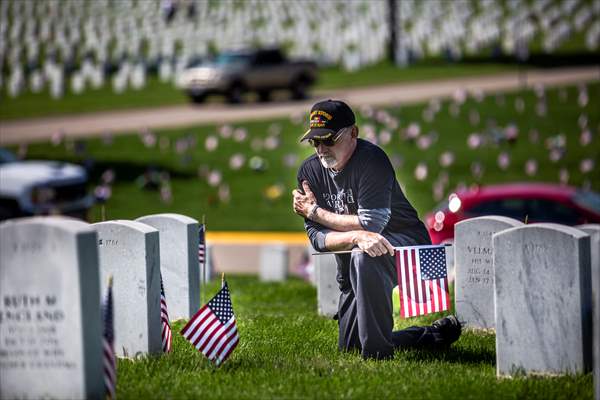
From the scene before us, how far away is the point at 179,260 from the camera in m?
9.80

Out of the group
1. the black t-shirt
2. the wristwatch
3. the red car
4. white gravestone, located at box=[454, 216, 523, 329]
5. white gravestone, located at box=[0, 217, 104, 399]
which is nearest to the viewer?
white gravestone, located at box=[0, 217, 104, 399]

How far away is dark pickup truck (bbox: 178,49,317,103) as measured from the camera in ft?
111

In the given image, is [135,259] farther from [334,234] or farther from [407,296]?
[407,296]

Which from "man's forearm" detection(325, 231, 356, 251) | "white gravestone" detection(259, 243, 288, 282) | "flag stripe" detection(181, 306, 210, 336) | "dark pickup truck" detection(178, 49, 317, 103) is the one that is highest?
"dark pickup truck" detection(178, 49, 317, 103)

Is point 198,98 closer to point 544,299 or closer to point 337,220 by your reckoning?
point 337,220

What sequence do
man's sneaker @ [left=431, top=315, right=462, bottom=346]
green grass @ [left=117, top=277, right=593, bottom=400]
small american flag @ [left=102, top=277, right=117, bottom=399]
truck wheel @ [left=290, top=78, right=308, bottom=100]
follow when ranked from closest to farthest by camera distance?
small american flag @ [left=102, top=277, right=117, bottom=399] < green grass @ [left=117, top=277, right=593, bottom=400] < man's sneaker @ [left=431, top=315, right=462, bottom=346] < truck wheel @ [left=290, top=78, right=308, bottom=100]

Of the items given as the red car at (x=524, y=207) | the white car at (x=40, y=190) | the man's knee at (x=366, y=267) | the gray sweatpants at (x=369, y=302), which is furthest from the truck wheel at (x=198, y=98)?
the man's knee at (x=366, y=267)

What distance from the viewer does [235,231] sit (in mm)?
22969

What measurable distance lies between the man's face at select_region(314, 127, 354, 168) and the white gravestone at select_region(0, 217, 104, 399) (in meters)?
1.82

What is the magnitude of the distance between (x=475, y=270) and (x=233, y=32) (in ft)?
137

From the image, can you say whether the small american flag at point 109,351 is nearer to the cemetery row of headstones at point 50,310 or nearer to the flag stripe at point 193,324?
the cemetery row of headstones at point 50,310

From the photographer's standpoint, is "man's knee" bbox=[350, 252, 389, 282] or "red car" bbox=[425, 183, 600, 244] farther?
"red car" bbox=[425, 183, 600, 244]

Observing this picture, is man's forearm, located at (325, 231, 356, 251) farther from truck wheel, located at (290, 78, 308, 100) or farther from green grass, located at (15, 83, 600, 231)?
truck wheel, located at (290, 78, 308, 100)

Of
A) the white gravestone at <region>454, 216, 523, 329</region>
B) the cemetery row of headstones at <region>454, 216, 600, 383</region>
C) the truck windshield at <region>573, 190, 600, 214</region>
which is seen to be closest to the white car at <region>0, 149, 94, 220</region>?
the truck windshield at <region>573, 190, 600, 214</region>
